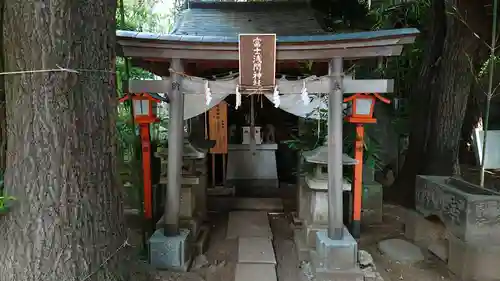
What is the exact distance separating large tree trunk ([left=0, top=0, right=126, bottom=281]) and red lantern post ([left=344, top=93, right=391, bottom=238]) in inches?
163

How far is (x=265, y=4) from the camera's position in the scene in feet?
34.0

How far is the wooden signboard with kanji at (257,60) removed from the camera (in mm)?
4930

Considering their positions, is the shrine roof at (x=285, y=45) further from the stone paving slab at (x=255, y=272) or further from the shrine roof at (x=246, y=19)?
the stone paving slab at (x=255, y=272)

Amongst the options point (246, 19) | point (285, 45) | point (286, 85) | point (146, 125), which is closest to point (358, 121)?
point (286, 85)

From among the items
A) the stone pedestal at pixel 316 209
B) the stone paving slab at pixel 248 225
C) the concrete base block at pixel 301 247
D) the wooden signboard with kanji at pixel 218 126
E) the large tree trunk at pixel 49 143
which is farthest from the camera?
the wooden signboard with kanji at pixel 218 126

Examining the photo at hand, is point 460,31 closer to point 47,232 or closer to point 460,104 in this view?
point 460,104

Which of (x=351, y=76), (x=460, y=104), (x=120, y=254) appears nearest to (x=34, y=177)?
(x=120, y=254)

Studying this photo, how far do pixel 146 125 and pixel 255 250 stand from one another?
2622mm

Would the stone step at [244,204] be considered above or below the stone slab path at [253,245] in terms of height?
above

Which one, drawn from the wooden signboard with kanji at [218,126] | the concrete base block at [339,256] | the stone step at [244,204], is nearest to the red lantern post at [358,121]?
the concrete base block at [339,256]

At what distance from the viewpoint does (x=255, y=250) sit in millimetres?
5930

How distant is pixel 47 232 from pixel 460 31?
7.08m

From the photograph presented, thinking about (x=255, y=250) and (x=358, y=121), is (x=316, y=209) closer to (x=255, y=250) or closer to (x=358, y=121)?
(x=255, y=250)

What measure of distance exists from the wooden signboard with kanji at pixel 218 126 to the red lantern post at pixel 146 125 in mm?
3554
